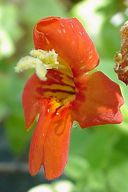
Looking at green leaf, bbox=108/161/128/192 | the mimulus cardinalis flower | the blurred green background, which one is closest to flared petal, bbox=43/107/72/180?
the mimulus cardinalis flower

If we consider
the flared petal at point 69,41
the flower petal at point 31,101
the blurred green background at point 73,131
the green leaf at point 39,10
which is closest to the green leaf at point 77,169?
the blurred green background at point 73,131

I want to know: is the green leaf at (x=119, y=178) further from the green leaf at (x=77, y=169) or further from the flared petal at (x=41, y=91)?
the flared petal at (x=41, y=91)

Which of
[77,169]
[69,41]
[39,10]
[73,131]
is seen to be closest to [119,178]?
[77,169]

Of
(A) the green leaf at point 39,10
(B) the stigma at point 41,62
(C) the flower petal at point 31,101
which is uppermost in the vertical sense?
(B) the stigma at point 41,62

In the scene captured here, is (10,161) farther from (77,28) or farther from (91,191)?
(77,28)

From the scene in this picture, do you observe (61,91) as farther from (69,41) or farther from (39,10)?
(39,10)

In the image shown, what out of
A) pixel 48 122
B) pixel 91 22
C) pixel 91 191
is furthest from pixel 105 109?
pixel 91 22
